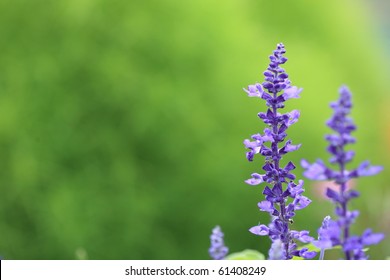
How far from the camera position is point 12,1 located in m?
3.28

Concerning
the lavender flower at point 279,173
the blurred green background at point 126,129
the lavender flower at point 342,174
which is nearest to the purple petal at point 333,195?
the lavender flower at point 342,174

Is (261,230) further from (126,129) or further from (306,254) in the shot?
(126,129)

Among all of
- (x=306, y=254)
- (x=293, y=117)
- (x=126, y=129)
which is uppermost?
(x=126, y=129)

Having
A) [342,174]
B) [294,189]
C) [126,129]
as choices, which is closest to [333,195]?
[342,174]

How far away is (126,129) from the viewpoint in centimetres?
323

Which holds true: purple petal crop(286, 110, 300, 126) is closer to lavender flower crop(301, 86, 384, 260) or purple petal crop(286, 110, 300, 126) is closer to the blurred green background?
lavender flower crop(301, 86, 384, 260)

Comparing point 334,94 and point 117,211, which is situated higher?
point 334,94

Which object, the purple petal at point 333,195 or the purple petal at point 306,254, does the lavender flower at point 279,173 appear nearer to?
the purple petal at point 306,254

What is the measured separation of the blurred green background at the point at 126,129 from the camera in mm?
3146

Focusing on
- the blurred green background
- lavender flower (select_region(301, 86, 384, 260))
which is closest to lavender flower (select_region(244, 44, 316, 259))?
lavender flower (select_region(301, 86, 384, 260))

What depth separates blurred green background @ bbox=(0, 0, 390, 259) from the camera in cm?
315

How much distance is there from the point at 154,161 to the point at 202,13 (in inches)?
31.2
